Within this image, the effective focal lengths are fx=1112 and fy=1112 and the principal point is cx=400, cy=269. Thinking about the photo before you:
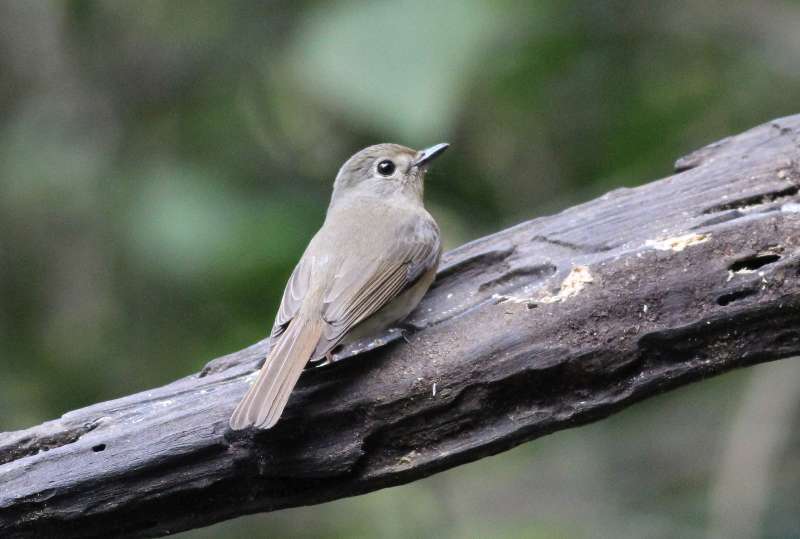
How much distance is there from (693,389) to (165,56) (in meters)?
3.43

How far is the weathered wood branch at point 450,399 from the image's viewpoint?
3270 mm

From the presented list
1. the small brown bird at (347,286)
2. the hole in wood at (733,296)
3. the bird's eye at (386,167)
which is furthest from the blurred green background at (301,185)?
the hole in wood at (733,296)

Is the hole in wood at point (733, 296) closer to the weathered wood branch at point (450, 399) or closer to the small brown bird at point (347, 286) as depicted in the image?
the weathered wood branch at point (450, 399)

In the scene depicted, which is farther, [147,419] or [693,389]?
[693,389]

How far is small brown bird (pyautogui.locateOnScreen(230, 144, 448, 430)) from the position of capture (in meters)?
3.33

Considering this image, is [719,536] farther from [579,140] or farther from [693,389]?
[579,140]

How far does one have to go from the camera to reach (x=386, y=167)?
16.4 ft

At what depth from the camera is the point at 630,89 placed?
18.7ft

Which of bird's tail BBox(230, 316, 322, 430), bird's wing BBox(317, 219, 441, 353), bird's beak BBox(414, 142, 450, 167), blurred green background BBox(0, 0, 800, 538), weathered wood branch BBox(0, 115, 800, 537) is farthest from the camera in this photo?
blurred green background BBox(0, 0, 800, 538)

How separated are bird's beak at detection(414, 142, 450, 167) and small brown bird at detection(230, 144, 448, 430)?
6 cm

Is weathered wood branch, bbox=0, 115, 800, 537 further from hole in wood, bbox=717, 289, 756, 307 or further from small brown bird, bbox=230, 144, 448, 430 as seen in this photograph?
small brown bird, bbox=230, 144, 448, 430

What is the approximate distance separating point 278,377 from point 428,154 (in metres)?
1.91

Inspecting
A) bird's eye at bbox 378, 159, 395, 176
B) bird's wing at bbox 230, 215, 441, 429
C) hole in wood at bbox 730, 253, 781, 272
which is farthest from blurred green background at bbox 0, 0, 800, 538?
hole in wood at bbox 730, 253, 781, 272

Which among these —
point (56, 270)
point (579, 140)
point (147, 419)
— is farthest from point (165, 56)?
point (147, 419)
